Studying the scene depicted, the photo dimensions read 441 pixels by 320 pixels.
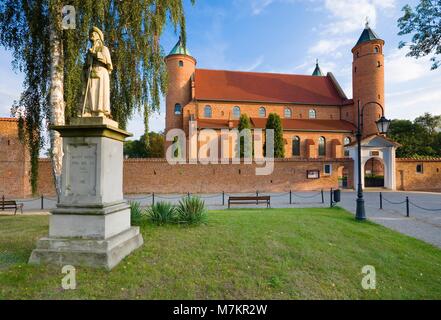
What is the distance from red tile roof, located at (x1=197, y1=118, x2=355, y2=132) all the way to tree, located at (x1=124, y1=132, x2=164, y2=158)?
430 inches

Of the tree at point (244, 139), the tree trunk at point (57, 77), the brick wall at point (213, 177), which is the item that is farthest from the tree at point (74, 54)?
the tree at point (244, 139)

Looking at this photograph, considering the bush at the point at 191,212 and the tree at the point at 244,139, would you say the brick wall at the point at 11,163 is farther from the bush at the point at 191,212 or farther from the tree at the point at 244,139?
the tree at the point at 244,139

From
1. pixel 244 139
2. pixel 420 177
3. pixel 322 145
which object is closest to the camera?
pixel 420 177

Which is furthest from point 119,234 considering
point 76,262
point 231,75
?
point 231,75

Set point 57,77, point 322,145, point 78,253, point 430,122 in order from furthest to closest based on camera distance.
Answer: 1. point 430,122
2. point 322,145
3. point 57,77
4. point 78,253

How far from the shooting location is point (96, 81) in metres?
4.64

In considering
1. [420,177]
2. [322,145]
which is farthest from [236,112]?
[420,177]

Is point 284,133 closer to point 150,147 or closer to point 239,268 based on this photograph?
point 150,147

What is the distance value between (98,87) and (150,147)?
40993mm

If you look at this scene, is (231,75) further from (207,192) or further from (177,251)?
(177,251)

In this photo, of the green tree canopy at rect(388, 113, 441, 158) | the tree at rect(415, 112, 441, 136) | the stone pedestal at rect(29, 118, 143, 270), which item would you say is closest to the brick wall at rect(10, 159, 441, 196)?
the stone pedestal at rect(29, 118, 143, 270)
